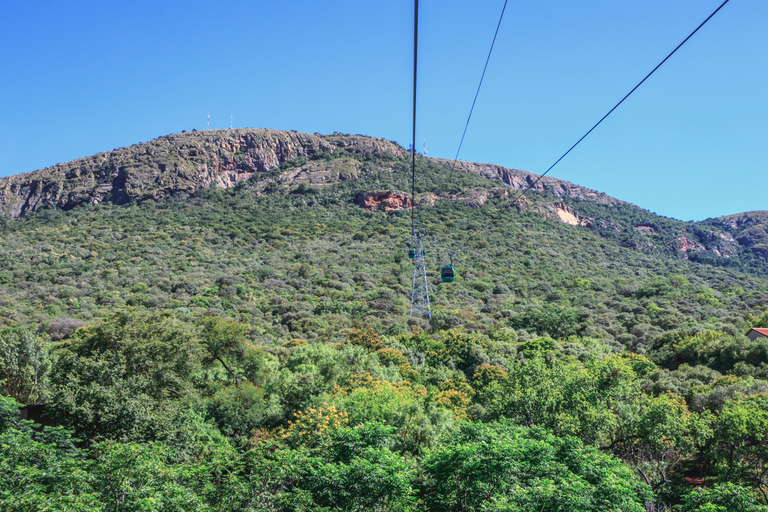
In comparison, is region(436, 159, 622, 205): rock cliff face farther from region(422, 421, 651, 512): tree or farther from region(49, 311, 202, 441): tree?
region(422, 421, 651, 512): tree

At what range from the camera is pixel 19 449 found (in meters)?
14.7

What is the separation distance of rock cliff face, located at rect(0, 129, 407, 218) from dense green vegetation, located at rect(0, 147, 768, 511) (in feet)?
31.2

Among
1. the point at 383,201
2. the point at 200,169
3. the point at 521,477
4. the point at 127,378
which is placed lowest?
the point at 521,477

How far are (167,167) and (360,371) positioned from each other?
91.3m

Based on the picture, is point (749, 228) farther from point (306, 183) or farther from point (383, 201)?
point (306, 183)

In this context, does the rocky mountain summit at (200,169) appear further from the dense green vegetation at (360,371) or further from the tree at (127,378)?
the tree at (127,378)

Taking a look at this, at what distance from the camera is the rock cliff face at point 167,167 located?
97.2 m

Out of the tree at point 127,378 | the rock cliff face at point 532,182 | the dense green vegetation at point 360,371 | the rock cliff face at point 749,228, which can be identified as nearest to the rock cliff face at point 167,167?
the dense green vegetation at point 360,371

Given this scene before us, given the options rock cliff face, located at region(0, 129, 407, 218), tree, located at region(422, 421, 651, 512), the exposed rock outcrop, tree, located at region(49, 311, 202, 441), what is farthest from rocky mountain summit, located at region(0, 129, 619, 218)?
tree, located at region(422, 421, 651, 512)

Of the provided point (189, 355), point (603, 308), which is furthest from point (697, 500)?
point (603, 308)

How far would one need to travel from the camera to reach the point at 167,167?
106 m

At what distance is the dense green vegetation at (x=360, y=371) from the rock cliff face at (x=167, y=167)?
9522 mm

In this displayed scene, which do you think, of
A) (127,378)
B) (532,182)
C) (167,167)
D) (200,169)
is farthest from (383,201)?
(127,378)

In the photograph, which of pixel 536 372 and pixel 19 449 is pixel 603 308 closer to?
pixel 536 372
